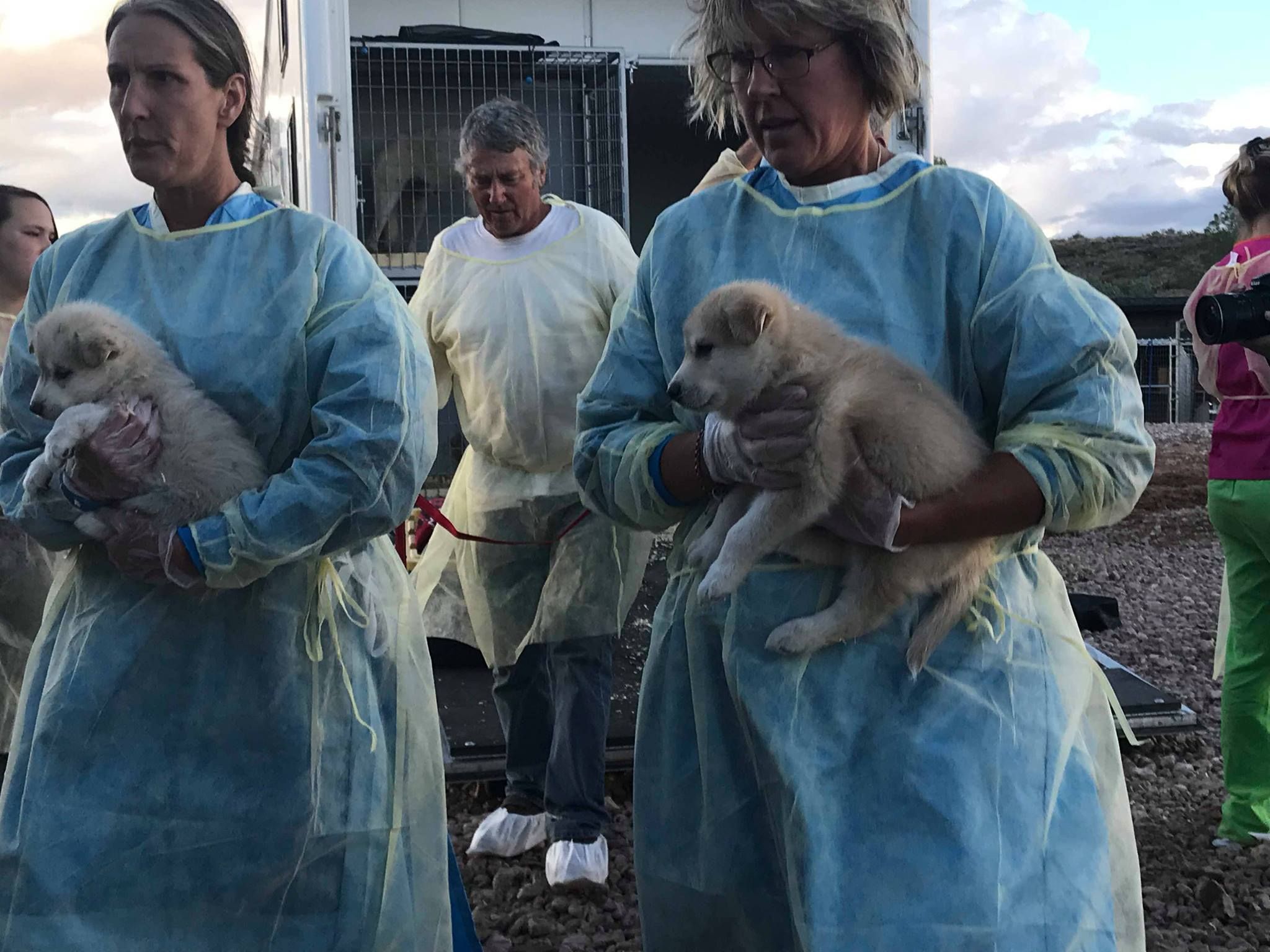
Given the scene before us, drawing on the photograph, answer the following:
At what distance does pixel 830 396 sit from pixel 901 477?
0.18 m

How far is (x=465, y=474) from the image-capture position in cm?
451

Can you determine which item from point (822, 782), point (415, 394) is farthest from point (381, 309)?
point (822, 782)

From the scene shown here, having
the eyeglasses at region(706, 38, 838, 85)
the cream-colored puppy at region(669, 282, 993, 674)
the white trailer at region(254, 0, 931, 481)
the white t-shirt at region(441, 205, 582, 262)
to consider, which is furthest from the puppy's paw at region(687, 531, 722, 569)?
the white trailer at region(254, 0, 931, 481)

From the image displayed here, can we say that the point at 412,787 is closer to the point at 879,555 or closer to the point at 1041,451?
the point at 879,555

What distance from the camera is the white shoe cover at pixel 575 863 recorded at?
409cm

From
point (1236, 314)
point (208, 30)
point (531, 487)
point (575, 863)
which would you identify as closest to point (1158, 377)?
point (1236, 314)

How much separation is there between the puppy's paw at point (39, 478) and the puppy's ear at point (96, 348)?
0.19 metres

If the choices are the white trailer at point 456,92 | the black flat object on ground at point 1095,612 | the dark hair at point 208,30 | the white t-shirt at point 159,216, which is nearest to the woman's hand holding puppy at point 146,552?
the white t-shirt at point 159,216

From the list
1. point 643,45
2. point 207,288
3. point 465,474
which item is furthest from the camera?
point 643,45

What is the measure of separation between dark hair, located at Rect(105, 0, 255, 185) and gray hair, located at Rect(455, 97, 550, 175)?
189 centimetres

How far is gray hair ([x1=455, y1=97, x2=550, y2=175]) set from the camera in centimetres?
433

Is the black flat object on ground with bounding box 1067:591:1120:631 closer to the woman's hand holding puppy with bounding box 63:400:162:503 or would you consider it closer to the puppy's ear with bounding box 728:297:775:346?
the puppy's ear with bounding box 728:297:775:346

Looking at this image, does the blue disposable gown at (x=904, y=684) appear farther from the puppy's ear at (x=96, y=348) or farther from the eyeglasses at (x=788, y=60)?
the puppy's ear at (x=96, y=348)

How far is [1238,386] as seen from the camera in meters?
4.46
